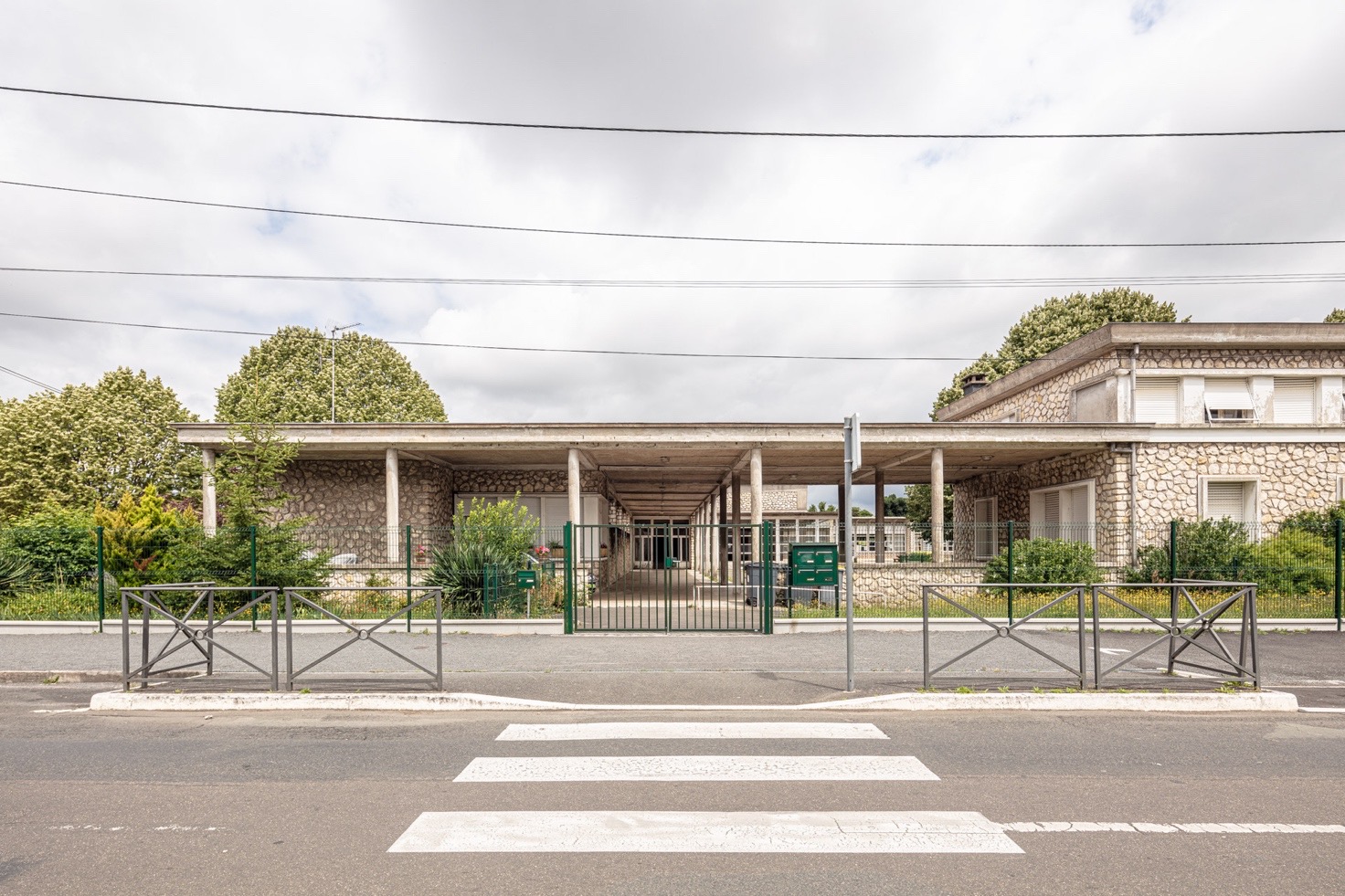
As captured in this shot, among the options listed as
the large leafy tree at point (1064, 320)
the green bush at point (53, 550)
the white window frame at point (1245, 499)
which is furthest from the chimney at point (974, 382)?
the green bush at point (53, 550)

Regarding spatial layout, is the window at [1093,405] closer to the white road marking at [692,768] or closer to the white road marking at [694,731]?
the white road marking at [694,731]

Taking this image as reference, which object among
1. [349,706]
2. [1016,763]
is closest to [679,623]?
[349,706]

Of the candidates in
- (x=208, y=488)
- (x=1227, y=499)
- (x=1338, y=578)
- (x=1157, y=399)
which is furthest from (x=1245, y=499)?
(x=208, y=488)

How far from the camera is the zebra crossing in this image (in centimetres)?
434

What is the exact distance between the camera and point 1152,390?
66.7 ft

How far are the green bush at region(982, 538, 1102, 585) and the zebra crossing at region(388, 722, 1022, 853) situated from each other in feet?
33.9

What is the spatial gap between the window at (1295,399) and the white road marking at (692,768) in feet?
66.1

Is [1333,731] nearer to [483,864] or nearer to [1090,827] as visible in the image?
[1090,827]

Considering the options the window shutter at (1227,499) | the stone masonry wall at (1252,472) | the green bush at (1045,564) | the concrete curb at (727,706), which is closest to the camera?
the concrete curb at (727,706)

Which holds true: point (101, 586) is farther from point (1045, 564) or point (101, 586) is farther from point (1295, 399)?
point (1295, 399)

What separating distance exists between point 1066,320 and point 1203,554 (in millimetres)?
20928

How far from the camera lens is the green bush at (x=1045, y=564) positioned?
15.2 metres

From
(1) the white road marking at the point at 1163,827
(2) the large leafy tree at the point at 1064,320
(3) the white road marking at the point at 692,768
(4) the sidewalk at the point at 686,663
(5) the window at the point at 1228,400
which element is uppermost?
(2) the large leafy tree at the point at 1064,320

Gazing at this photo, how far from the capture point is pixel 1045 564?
15305 mm
